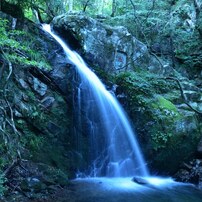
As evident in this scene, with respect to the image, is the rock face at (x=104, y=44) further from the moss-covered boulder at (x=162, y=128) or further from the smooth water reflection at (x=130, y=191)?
the smooth water reflection at (x=130, y=191)

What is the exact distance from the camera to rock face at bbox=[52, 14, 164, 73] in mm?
10883

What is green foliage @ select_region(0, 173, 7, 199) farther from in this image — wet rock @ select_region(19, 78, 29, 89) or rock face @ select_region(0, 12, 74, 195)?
wet rock @ select_region(19, 78, 29, 89)

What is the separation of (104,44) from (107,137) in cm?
403

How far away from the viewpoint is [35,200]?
5688 mm

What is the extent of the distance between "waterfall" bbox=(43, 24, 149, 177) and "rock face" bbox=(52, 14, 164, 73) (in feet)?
6.31

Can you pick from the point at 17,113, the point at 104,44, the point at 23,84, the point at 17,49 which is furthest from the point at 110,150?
the point at 104,44

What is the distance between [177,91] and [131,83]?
1.93m

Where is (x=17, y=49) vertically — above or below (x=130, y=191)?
above

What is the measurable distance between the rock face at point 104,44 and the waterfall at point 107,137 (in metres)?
1.92

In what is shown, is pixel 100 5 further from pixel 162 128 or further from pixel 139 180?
pixel 139 180

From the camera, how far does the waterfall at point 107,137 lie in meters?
8.37

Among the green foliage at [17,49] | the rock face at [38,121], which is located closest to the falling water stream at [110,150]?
the rock face at [38,121]

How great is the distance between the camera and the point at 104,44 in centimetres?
1117

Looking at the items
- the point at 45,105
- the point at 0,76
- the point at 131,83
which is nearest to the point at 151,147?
the point at 131,83
